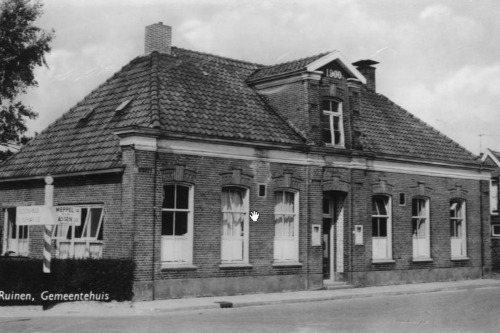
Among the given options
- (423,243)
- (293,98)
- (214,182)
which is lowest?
(423,243)

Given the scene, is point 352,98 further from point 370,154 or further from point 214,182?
point 214,182

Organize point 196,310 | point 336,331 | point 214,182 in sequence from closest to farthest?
point 336,331 < point 196,310 < point 214,182

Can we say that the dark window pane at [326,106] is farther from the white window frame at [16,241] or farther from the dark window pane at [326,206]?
the white window frame at [16,241]

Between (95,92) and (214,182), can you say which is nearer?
(214,182)

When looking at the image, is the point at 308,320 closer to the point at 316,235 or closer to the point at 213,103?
the point at 316,235

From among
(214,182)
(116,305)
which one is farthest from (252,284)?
(116,305)

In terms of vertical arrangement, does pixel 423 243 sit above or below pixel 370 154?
below

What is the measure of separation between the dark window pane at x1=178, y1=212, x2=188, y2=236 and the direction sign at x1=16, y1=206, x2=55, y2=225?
4153 mm

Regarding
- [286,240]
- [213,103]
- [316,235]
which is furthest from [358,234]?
[213,103]

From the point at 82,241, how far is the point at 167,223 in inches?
119

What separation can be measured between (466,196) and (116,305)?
692 inches

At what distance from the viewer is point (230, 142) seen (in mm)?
21641

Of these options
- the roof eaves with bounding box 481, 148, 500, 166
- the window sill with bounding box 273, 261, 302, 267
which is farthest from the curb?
the roof eaves with bounding box 481, 148, 500, 166

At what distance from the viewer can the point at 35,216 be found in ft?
57.9
